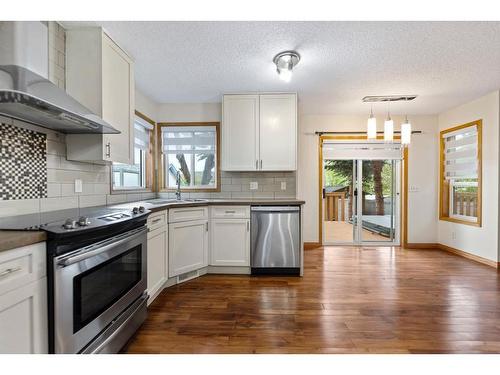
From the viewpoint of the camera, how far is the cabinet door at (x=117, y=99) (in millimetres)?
1933

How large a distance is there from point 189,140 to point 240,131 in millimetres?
893

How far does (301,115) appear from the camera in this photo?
168 inches

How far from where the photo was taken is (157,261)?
7.52 feet

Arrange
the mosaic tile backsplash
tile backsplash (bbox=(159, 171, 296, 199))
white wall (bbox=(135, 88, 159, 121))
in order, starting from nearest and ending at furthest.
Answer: the mosaic tile backsplash < white wall (bbox=(135, 88, 159, 121)) < tile backsplash (bbox=(159, 171, 296, 199))

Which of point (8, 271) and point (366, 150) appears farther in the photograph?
point (366, 150)

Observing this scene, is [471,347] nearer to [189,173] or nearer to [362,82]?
[362,82]

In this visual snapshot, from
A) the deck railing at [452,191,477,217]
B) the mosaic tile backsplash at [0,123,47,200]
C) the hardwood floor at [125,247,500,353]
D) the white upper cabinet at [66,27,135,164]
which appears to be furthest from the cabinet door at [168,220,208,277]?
the deck railing at [452,191,477,217]

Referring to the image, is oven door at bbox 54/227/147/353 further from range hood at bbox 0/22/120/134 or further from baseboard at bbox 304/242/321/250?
baseboard at bbox 304/242/321/250

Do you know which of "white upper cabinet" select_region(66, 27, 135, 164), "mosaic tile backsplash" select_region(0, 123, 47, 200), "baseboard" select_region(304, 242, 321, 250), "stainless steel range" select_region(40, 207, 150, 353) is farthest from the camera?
"baseboard" select_region(304, 242, 321, 250)

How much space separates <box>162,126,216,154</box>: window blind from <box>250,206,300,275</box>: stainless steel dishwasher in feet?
4.45

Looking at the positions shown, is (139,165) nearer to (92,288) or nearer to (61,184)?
(61,184)

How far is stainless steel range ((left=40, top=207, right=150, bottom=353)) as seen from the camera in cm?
111

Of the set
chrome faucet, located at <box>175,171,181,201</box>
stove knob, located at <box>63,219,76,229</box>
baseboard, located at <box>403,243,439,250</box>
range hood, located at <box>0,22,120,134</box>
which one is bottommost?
baseboard, located at <box>403,243,439,250</box>

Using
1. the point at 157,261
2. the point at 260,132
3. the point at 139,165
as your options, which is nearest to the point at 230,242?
the point at 157,261
